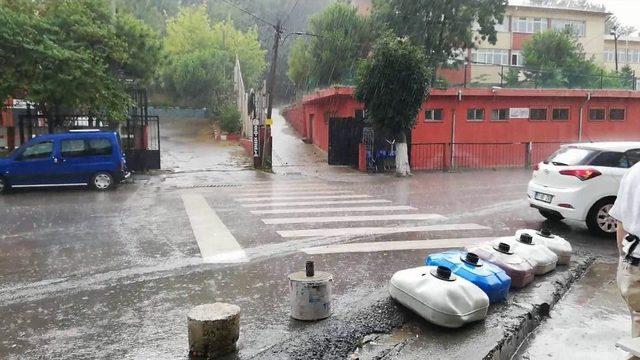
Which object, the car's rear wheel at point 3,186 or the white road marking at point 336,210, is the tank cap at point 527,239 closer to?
the white road marking at point 336,210

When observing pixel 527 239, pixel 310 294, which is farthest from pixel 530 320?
pixel 310 294

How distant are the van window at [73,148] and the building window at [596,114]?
24.5 m

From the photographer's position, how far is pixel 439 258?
5859mm

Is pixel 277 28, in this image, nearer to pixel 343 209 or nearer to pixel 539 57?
pixel 343 209

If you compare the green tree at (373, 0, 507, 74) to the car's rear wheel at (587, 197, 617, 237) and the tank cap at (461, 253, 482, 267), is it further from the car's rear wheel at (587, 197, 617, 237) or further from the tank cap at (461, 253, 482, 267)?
the tank cap at (461, 253, 482, 267)

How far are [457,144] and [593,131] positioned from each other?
9.12 m

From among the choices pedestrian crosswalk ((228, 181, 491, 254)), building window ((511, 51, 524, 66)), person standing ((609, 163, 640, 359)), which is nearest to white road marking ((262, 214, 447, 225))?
pedestrian crosswalk ((228, 181, 491, 254))

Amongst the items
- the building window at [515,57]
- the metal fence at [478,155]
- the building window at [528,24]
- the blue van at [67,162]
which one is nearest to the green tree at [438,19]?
the metal fence at [478,155]

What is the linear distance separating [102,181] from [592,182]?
13517 millimetres

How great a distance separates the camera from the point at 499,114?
26.3 meters

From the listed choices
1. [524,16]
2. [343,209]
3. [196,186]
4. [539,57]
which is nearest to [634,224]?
[343,209]

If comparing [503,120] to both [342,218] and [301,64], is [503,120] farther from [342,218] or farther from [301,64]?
[301,64]

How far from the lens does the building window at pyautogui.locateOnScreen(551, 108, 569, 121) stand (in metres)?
27.2

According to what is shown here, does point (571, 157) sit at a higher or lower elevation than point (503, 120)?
lower
